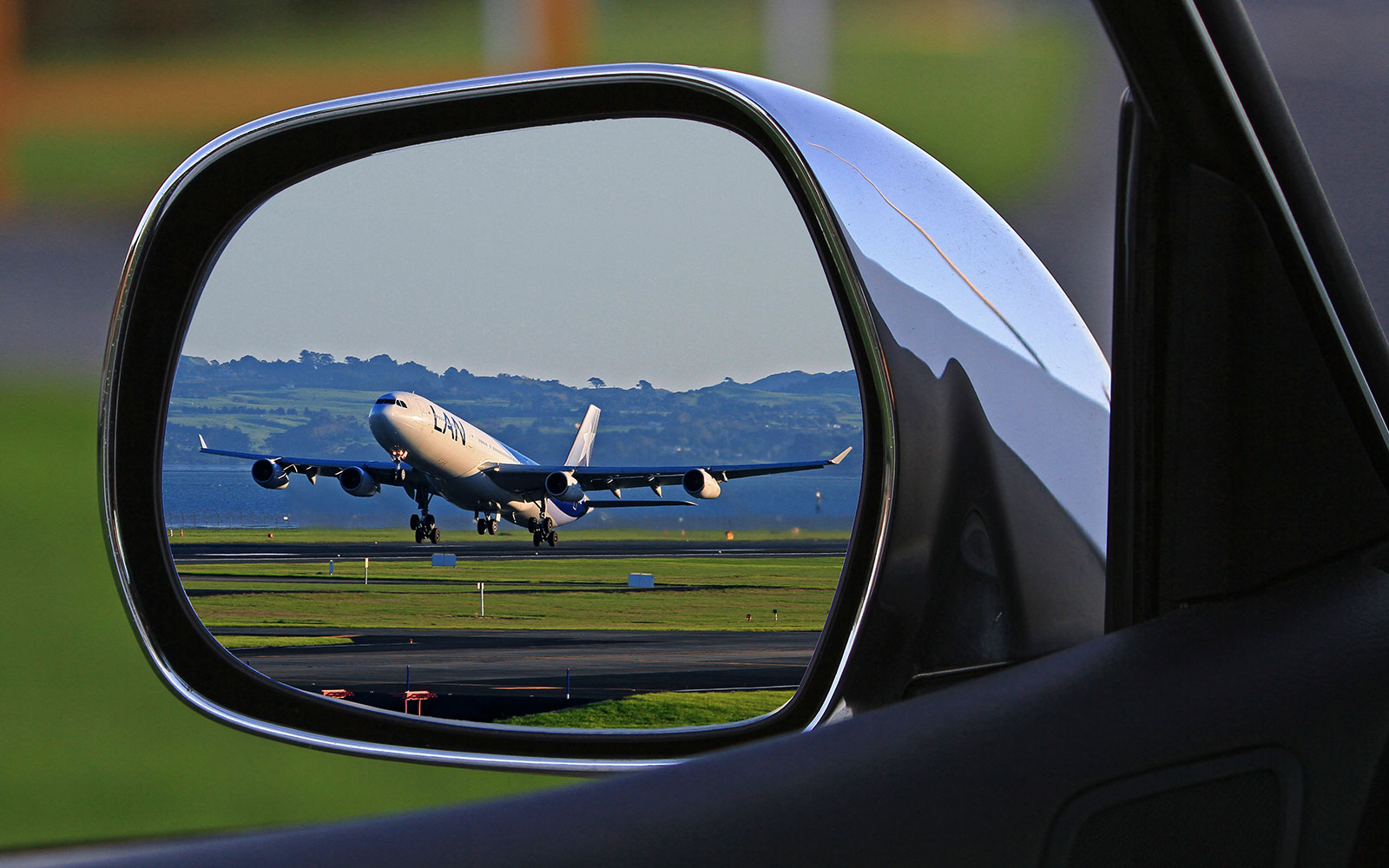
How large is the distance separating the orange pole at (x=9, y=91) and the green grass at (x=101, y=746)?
29.9ft

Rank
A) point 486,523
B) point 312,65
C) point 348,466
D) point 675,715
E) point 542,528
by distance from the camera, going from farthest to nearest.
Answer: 1. point 312,65
2. point 542,528
3. point 486,523
4. point 348,466
5. point 675,715

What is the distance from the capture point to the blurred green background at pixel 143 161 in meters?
12.0

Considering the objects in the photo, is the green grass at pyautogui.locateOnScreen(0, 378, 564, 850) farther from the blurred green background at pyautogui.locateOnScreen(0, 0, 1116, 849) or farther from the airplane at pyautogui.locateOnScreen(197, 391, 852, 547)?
the airplane at pyautogui.locateOnScreen(197, 391, 852, 547)

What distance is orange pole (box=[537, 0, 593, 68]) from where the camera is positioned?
21.8 m

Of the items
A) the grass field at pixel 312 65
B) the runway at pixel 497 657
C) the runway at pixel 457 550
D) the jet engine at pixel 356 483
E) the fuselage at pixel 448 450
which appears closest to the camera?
the runway at pixel 497 657

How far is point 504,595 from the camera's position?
102 feet

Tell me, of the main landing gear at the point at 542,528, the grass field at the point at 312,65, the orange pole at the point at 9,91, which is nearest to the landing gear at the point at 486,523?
the main landing gear at the point at 542,528

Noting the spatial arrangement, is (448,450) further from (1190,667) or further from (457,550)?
(1190,667)

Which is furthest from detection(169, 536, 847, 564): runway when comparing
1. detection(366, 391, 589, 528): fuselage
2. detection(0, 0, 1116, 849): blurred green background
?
detection(0, 0, 1116, 849): blurred green background

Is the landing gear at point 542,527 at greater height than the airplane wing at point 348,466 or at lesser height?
lesser

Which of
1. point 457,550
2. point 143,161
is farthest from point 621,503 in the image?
point 143,161

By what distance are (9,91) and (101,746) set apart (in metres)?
21.6

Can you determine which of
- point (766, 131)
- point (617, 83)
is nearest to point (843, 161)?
point (766, 131)

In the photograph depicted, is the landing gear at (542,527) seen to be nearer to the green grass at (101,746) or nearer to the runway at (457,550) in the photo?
the runway at (457,550)
